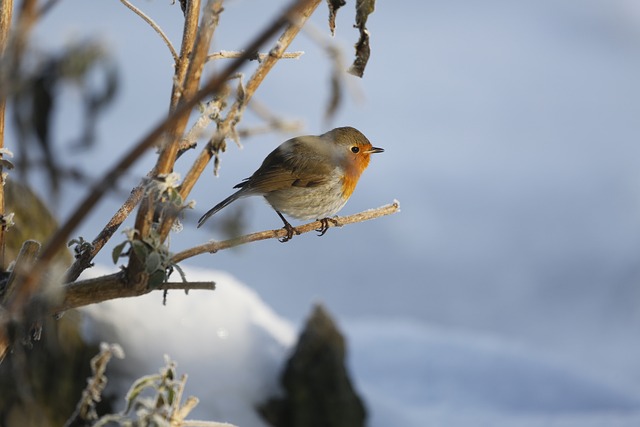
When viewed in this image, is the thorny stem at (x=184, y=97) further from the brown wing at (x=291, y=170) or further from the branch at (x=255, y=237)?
the brown wing at (x=291, y=170)

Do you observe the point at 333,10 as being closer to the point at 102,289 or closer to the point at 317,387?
the point at 102,289

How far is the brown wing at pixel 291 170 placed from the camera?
2.04m

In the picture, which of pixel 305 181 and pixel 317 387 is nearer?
pixel 305 181

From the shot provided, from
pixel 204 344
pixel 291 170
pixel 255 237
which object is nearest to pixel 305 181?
pixel 291 170

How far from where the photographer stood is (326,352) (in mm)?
3162

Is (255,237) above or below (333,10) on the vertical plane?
below

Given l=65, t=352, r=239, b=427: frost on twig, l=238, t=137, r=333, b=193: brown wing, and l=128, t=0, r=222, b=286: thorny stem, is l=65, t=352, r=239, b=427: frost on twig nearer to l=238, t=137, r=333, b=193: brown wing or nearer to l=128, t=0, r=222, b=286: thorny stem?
l=128, t=0, r=222, b=286: thorny stem

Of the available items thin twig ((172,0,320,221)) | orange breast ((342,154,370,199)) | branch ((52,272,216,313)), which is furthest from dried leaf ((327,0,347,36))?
orange breast ((342,154,370,199))

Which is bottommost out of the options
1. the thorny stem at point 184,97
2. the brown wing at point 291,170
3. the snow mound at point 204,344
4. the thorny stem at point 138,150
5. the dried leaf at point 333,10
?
the thorny stem at point 138,150

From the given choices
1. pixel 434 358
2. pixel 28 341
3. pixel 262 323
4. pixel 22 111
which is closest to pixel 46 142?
pixel 22 111

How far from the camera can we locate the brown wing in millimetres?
2045

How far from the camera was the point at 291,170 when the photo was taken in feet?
6.96

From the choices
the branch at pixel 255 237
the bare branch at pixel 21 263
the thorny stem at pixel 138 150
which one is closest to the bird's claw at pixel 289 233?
the branch at pixel 255 237

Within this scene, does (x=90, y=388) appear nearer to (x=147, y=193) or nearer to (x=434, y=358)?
(x=147, y=193)
